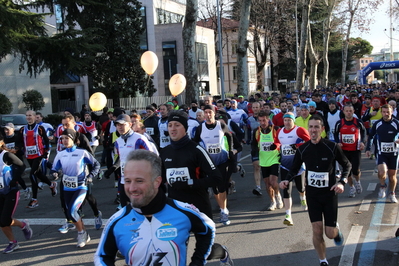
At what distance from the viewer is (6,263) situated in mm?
6074

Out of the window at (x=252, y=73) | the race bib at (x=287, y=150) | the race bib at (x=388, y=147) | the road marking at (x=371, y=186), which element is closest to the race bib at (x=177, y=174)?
the race bib at (x=287, y=150)

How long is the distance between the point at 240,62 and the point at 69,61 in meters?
10.2

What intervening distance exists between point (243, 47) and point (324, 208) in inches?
744

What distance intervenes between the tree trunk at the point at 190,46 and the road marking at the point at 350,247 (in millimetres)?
14704

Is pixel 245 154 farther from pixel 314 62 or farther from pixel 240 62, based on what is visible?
pixel 314 62

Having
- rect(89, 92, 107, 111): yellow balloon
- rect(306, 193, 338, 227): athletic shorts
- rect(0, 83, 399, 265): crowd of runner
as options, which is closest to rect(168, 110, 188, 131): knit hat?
rect(0, 83, 399, 265): crowd of runner

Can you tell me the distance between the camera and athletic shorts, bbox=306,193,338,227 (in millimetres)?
5152

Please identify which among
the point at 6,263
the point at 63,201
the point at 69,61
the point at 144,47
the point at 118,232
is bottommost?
the point at 6,263

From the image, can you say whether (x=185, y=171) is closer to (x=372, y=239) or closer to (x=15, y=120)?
(x=372, y=239)

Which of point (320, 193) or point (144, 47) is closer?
point (320, 193)

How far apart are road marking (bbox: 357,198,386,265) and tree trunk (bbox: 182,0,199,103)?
13.7 metres

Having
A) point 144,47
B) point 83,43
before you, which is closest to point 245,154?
point 83,43

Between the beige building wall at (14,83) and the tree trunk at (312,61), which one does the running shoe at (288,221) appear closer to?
the beige building wall at (14,83)

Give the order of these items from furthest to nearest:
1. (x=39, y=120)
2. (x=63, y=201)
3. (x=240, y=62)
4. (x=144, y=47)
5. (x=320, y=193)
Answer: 1. (x=144, y=47)
2. (x=240, y=62)
3. (x=39, y=120)
4. (x=63, y=201)
5. (x=320, y=193)
